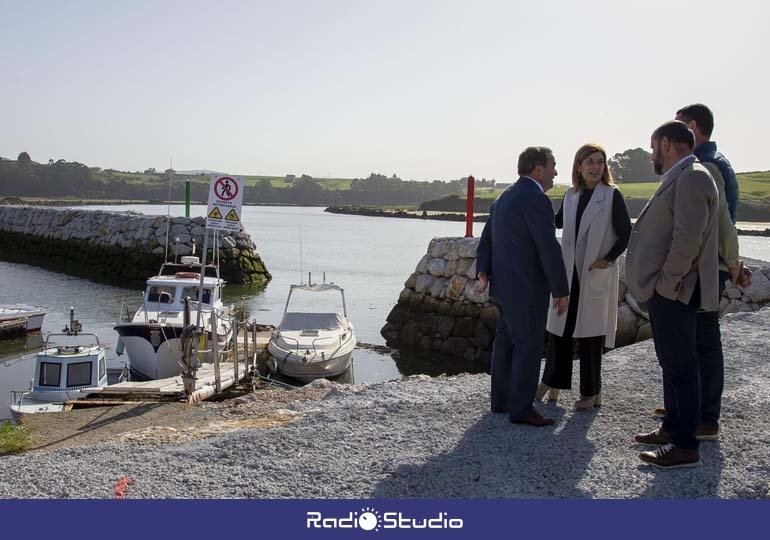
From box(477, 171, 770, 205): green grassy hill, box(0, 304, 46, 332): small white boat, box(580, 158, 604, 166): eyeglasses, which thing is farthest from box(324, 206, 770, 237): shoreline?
box(580, 158, 604, 166): eyeglasses

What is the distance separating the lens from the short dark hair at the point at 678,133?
461cm

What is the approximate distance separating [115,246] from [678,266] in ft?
135

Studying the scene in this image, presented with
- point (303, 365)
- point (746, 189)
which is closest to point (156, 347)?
point (303, 365)

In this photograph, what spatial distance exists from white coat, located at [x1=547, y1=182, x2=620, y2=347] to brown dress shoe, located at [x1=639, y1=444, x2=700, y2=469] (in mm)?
1306

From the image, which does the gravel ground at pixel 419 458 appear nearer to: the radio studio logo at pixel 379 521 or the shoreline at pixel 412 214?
the radio studio logo at pixel 379 521

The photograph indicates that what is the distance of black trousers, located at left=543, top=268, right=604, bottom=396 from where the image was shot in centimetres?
588

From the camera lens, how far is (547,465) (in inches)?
189

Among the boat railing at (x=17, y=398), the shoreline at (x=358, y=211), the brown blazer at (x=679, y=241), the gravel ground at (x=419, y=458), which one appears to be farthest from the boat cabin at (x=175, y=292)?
the shoreline at (x=358, y=211)

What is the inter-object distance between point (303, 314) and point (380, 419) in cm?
1311

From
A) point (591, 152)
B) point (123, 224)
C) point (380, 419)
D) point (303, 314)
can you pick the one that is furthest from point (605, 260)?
point (123, 224)

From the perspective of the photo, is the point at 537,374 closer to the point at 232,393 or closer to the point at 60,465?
the point at 60,465

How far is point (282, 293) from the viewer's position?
116 ft

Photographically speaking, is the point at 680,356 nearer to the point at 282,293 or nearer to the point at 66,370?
the point at 66,370

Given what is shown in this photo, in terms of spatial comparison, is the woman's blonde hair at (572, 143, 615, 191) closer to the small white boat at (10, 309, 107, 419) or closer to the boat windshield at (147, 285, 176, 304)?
the small white boat at (10, 309, 107, 419)
